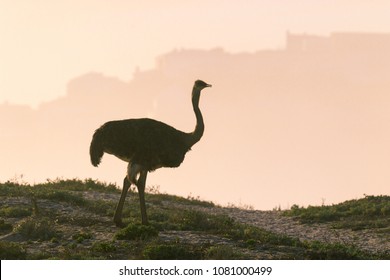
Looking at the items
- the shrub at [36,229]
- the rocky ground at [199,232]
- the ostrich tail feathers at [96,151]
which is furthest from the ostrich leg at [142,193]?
the shrub at [36,229]

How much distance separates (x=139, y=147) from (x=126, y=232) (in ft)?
9.62

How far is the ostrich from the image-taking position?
3039 cm

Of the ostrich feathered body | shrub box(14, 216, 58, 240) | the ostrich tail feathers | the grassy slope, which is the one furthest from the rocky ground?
the ostrich feathered body

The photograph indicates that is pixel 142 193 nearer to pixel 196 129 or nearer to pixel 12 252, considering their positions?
pixel 196 129

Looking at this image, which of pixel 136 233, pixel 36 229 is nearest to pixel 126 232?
pixel 136 233

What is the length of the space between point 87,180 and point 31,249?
625 inches

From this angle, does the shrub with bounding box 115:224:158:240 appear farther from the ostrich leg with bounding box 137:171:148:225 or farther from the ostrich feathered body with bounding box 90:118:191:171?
the ostrich feathered body with bounding box 90:118:191:171

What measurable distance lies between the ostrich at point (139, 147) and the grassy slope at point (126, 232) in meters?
1.51

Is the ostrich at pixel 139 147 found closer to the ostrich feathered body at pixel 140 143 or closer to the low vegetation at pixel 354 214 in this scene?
the ostrich feathered body at pixel 140 143

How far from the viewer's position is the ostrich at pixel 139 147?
30.4 m

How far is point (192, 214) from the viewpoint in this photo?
31906 millimetres

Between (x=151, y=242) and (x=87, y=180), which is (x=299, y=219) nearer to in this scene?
(x=87, y=180)

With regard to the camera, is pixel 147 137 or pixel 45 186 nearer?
pixel 147 137
